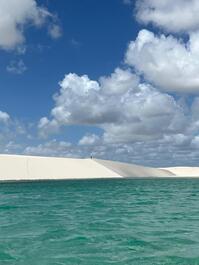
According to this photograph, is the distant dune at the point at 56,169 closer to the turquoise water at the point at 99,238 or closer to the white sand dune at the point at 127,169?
the white sand dune at the point at 127,169

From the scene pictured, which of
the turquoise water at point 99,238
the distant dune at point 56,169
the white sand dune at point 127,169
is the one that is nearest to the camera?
the turquoise water at point 99,238

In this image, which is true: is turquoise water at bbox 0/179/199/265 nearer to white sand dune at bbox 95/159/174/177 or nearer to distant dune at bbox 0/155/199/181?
distant dune at bbox 0/155/199/181

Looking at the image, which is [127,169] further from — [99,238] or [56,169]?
[99,238]

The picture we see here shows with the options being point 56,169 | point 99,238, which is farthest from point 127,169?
point 99,238

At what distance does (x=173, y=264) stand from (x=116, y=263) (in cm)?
151

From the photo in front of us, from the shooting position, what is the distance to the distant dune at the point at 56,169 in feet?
360

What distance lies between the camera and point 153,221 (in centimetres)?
1975

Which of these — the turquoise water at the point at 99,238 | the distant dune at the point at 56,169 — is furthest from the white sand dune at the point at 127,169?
the turquoise water at the point at 99,238

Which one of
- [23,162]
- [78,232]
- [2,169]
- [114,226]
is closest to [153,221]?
[114,226]

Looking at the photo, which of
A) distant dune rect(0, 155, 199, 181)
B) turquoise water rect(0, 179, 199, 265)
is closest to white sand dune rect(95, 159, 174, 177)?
distant dune rect(0, 155, 199, 181)

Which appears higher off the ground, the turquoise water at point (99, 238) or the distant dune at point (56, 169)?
the distant dune at point (56, 169)

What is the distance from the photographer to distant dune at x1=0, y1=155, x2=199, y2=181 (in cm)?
10988

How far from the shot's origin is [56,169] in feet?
396

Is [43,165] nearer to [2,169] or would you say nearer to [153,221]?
[2,169]
